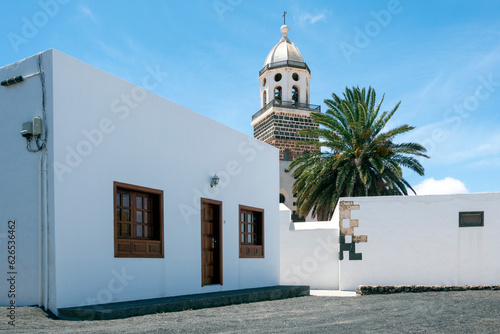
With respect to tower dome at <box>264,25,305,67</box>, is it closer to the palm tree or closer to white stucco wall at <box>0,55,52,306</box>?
the palm tree

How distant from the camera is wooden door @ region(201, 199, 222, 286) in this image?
10062 millimetres

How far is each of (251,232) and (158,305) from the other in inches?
191

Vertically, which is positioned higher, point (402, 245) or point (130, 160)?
point (130, 160)

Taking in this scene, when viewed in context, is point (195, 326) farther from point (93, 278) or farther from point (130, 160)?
point (130, 160)

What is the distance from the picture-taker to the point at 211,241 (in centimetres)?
1039

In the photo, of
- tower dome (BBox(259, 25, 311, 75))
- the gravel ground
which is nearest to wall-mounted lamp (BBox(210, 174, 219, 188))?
the gravel ground

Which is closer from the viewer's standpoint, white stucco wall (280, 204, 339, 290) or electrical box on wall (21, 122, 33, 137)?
electrical box on wall (21, 122, 33, 137)

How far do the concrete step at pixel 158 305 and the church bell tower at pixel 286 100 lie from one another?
2142 cm

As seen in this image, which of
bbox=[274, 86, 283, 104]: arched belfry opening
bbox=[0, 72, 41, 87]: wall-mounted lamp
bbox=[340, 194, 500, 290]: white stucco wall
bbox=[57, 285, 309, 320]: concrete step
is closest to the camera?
bbox=[57, 285, 309, 320]: concrete step

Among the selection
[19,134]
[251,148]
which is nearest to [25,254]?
[19,134]

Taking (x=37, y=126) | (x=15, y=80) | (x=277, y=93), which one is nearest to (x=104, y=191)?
(x=37, y=126)

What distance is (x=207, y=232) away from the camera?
33.6ft

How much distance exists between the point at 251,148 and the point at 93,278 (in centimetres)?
554

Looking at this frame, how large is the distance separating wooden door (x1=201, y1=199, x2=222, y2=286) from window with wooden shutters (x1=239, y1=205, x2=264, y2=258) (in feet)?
3.04
